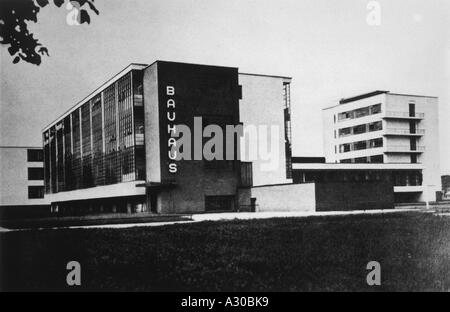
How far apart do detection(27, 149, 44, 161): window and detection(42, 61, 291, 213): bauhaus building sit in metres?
26.7

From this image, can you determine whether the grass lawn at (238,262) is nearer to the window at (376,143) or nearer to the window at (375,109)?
the window at (376,143)

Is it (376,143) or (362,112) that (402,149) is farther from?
(362,112)

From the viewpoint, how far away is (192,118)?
42188 millimetres

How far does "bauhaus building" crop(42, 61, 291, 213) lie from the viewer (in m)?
41.0

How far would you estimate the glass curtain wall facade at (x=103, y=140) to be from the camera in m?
43.5

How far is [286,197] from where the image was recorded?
3966cm

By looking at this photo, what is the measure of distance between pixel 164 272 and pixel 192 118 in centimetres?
3355

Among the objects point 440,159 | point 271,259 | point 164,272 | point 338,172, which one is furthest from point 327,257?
point 440,159

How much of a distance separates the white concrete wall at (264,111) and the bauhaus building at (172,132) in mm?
99

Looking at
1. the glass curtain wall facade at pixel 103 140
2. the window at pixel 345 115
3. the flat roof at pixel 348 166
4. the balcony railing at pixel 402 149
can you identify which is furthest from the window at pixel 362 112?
the glass curtain wall facade at pixel 103 140

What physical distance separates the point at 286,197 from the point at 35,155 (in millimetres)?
50145

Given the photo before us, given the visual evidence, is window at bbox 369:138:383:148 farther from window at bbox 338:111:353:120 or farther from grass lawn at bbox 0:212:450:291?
grass lawn at bbox 0:212:450:291
